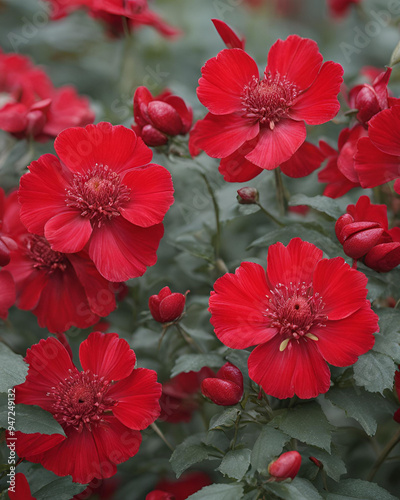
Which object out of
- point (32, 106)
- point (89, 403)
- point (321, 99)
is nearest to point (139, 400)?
point (89, 403)

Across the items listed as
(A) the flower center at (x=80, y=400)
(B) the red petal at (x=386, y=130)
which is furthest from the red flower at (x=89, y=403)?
(B) the red petal at (x=386, y=130)

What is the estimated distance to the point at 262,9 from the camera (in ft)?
6.70

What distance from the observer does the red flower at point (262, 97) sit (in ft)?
2.70

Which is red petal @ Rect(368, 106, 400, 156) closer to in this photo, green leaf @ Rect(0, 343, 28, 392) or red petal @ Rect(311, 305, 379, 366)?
red petal @ Rect(311, 305, 379, 366)

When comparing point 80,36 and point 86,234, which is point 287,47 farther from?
point 80,36

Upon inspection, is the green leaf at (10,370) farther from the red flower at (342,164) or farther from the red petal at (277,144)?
the red flower at (342,164)

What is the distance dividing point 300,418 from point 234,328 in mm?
145

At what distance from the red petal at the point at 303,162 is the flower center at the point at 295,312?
0.18 metres

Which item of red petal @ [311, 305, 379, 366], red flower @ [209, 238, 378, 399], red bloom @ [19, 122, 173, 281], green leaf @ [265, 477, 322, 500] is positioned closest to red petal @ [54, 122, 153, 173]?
red bloom @ [19, 122, 173, 281]

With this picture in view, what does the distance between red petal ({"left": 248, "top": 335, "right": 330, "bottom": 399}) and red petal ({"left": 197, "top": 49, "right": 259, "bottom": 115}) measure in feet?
1.18

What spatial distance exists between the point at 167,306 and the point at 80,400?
0.56 feet

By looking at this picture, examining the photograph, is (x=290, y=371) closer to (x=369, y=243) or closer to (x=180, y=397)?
(x=369, y=243)

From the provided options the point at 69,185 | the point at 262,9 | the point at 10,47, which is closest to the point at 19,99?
the point at 69,185

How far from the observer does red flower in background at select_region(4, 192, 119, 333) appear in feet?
2.80
